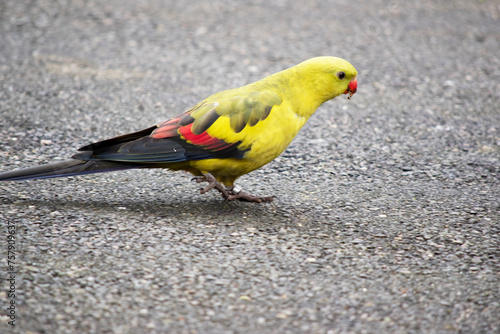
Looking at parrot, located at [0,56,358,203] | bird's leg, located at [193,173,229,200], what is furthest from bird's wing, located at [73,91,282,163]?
bird's leg, located at [193,173,229,200]

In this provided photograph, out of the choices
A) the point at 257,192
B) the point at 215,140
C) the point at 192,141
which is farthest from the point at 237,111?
the point at 257,192

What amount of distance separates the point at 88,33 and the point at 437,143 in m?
4.43

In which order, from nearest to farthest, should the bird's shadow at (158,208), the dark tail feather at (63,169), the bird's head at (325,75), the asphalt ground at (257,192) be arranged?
the asphalt ground at (257,192) → the dark tail feather at (63,169) → the bird's shadow at (158,208) → the bird's head at (325,75)

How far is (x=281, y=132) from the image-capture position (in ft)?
10.6

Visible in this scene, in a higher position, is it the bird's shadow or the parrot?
the parrot

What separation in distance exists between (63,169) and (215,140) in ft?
2.97

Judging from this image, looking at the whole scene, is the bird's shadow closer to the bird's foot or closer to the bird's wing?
the bird's foot

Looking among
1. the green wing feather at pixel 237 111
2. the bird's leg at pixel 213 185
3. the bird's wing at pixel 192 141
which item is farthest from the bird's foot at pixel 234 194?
the green wing feather at pixel 237 111

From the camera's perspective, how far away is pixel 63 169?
3.15m

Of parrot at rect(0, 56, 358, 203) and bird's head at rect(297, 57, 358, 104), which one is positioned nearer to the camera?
parrot at rect(0, 56, 358, 203)

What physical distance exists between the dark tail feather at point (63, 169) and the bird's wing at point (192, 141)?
0.17 ft

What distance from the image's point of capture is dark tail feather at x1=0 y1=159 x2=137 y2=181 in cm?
312

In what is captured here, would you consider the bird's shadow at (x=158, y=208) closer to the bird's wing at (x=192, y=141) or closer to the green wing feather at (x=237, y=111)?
the bird's wing at (x=192, y=141)

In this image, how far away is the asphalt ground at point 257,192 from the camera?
2.43m
